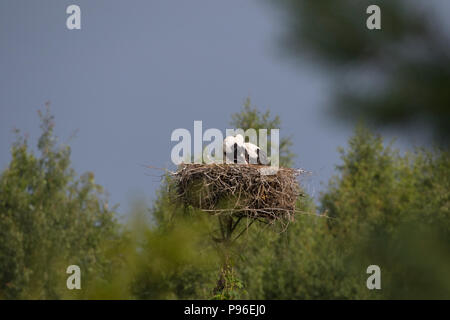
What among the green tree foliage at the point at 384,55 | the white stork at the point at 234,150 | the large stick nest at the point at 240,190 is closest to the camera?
the green tree foliage at the point at 384,55

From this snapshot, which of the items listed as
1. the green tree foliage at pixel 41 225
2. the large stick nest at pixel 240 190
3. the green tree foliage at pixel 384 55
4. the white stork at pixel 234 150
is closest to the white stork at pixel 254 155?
the white stork at pixel 234 150

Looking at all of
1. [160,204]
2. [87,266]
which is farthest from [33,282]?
[160,204]

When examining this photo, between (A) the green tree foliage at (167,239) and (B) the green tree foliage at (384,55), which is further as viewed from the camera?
(A) the green tree foliage at (167,239)

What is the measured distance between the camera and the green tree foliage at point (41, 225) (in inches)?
712

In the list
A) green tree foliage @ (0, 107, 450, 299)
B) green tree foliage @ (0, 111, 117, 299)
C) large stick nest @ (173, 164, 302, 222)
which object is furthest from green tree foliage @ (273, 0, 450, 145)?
green tree foliage @ (0, 111, 117, 299)

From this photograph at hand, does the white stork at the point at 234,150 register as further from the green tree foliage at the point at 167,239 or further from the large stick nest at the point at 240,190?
the green tree foliage at the point at 167,239

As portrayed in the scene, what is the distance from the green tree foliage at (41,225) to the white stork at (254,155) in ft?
35.0

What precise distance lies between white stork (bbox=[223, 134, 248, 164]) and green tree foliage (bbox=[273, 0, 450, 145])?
4657mm

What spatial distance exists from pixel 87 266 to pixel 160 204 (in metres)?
3.55

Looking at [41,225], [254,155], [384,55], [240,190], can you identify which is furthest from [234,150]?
[41,225]

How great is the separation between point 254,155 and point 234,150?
0.31 metres

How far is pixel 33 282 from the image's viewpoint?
720 inches

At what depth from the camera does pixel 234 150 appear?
31.0ft
